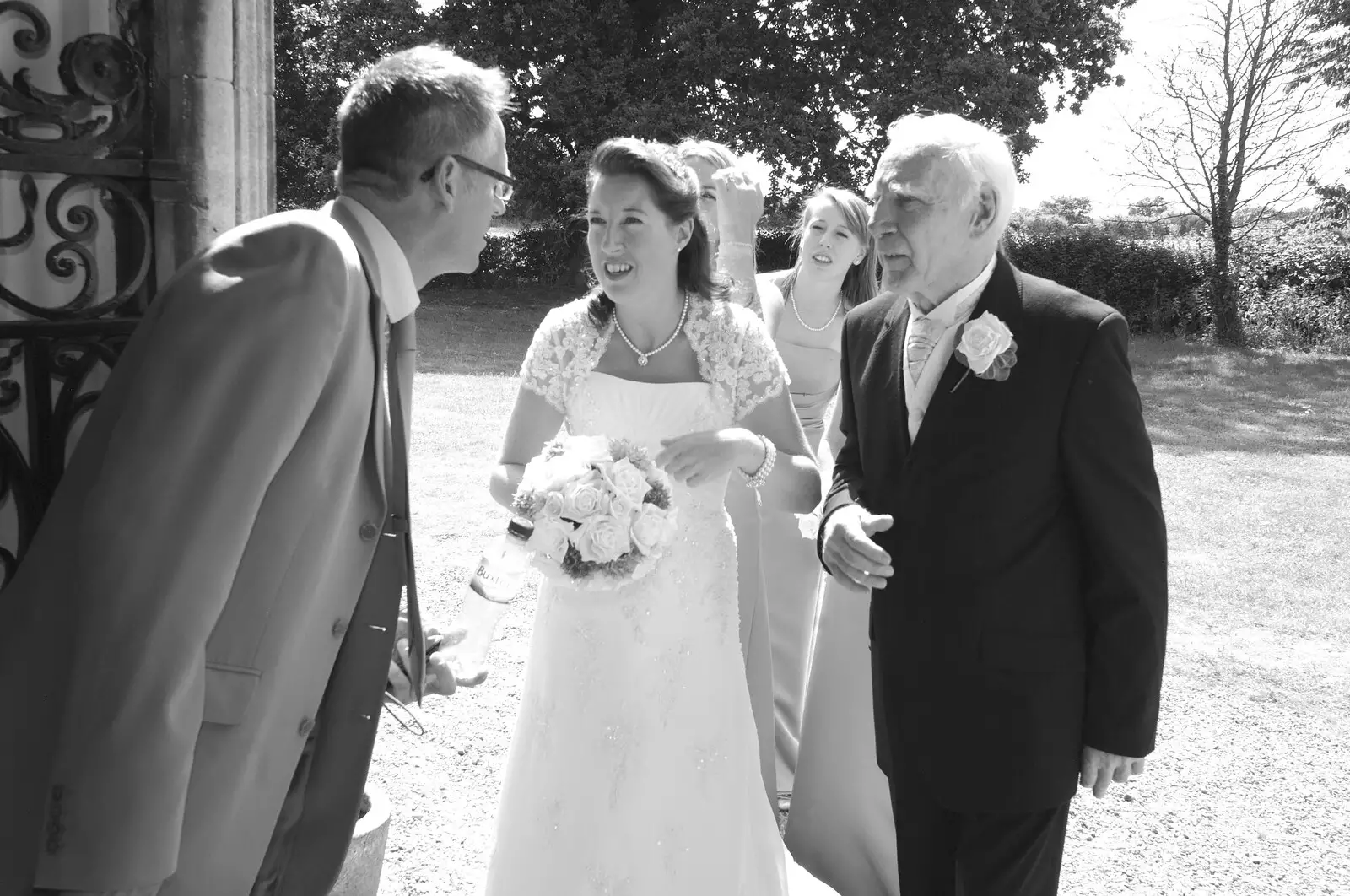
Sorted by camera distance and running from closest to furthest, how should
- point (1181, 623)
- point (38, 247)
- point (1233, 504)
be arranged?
1. point (38, 247)
2. point (1181, 623)
3. point (1233, 504)

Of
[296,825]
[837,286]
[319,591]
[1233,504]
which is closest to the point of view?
[319,591]

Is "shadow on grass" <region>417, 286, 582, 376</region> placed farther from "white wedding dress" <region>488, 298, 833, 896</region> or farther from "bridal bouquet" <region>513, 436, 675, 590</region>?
"bridal bouquet" <region>513, 436, 675, 590</region>

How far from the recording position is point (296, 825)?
208 cm

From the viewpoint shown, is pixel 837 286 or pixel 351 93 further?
pixel 837 286

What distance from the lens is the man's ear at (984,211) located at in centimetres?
293

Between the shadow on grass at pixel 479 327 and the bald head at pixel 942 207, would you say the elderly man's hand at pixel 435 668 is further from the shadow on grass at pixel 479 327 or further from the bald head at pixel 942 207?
the shadow on grass at pixel 479 327

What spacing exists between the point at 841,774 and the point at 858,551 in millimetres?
2134

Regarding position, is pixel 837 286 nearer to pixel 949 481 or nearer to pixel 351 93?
pixel 949 481

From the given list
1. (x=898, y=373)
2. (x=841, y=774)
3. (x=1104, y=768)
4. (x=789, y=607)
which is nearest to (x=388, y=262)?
(x=898, y=373)


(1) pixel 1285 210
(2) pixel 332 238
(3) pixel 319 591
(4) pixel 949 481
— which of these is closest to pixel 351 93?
(2) pixel 332 238

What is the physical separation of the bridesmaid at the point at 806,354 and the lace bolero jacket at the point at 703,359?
6.05 feet

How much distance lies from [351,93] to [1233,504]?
1185 centimetres

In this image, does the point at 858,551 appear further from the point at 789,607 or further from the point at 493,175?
the point at 789,607

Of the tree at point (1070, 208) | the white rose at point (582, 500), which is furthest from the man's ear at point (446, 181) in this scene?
the tree at point (1070, 208)
